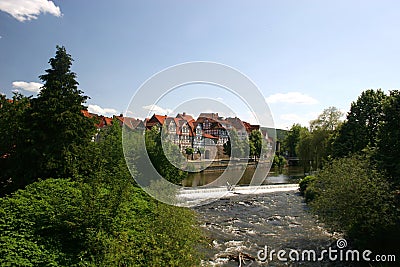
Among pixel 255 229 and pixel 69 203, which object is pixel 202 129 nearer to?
pixel 69 203

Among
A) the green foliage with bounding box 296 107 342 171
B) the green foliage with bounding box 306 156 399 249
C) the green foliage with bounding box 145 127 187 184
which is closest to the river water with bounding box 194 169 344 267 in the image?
the green foliage with bounding box 306 156 399 249

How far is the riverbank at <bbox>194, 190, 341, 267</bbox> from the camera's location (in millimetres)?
12717

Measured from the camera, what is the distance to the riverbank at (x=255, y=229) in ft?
41.7

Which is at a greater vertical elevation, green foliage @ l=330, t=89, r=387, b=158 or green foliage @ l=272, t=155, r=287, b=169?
green foliage @ l=330, t=89, r=387, b=158

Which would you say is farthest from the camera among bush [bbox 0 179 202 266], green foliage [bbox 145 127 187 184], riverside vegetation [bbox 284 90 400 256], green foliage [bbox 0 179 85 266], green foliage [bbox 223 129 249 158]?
green foliage [bbox 145 127 187 184]

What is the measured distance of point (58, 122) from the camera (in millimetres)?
14414

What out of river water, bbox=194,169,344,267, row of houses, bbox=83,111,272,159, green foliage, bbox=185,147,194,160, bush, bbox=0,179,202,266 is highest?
row of houses, bbox=83,111,272,159

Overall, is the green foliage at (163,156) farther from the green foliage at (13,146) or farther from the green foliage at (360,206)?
the green foliage at (360,206)

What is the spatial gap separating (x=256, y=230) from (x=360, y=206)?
6141 mm

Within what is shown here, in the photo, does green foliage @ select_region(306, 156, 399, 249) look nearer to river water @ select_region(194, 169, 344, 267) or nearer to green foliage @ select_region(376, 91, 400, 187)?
green foliage @ select_region(376, 91, 400, 187)

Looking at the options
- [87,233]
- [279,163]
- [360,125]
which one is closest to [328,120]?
[360,125]

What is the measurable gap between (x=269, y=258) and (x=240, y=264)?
5.41ft

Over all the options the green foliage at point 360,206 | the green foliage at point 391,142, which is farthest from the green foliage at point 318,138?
the green foliage at point 360,206

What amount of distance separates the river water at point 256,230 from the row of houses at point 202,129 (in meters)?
4.16
